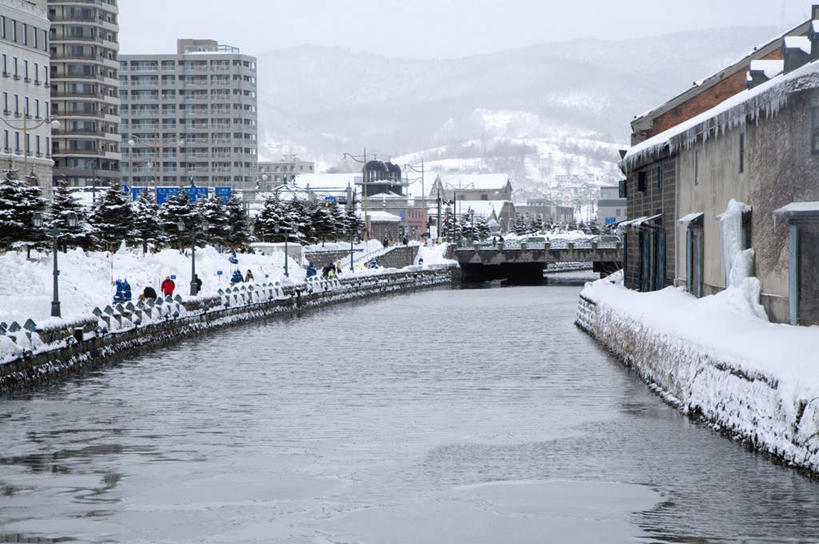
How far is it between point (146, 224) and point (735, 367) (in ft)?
209

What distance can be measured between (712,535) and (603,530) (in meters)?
1.33

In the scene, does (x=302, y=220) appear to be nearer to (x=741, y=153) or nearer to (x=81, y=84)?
(x=81, y=84)

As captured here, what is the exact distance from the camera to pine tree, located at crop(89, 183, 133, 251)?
238 feet

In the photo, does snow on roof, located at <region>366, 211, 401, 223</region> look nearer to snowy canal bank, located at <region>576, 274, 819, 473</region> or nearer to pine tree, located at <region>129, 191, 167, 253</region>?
pine tree, located at <region>129, 191, 167, 253</region>

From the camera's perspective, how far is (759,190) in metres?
28.3

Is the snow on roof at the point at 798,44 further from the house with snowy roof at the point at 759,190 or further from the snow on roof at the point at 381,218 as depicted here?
the snow on roof at the point at 381,218

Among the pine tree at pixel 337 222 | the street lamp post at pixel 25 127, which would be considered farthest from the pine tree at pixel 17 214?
the pine tree at pixel 337 222

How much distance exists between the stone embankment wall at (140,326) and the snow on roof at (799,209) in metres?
18.2

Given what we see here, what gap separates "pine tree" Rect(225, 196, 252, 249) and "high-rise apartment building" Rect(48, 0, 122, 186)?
5783 cm

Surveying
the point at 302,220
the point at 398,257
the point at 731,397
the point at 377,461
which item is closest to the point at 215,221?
the point at 302,220

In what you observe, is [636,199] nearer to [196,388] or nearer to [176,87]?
[196,388]

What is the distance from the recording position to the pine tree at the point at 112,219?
2859 inches

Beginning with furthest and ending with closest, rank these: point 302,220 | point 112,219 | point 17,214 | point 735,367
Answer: point 302,220 → point 112,219 → point 17,214 → point 735,367

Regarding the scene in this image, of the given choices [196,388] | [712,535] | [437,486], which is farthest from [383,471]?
[196,388]
